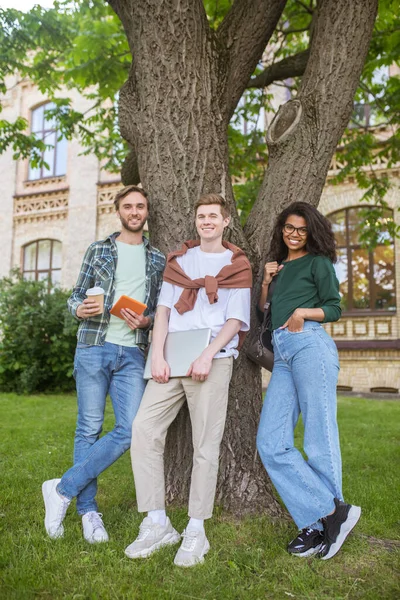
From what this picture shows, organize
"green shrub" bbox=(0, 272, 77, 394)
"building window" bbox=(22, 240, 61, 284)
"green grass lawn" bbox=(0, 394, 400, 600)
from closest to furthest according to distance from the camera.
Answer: "green grass lawn" bbox=(0, 394, 400, 600), "green shrub" bbox=(0, 272, 77, 394), "building window" bbox=(22, 240, 61, 284)

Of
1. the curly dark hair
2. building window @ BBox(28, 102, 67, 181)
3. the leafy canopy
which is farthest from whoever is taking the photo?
building window @ BBox(28, 102, 67, 181)

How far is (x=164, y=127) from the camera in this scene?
4.24 m

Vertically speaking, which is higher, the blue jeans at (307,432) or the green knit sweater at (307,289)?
the green knit sweater at (307,289)

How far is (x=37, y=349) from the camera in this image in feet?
40.1

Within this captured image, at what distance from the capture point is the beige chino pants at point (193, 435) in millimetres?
3328

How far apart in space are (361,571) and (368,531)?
70 centimetres

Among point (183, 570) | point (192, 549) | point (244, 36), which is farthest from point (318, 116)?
point (183, 570)

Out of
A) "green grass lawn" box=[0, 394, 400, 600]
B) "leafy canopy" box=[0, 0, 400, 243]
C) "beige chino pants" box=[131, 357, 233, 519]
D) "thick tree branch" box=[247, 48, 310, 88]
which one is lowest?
"green grass lawn" box=[0, 394, 400, 600]

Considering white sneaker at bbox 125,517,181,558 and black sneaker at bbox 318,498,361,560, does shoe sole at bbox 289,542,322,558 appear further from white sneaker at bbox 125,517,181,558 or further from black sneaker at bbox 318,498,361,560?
white sneaker at bbox 125,517,181,558

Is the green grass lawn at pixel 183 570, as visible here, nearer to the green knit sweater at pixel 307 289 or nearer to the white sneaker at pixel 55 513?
the white sneaker at pixel 55 513

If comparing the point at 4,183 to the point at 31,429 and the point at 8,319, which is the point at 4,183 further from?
the point at 31,429

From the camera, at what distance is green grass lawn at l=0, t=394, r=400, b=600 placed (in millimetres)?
2883

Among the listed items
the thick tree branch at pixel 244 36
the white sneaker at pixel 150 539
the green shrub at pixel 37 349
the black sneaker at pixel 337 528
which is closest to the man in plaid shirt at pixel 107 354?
the white sneaker at pixel 150 539

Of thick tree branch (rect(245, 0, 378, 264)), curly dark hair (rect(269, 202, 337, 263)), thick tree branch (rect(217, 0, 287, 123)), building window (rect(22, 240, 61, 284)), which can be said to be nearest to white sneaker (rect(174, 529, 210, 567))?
curly dark hair (rect(269, 202, 337, 263))
